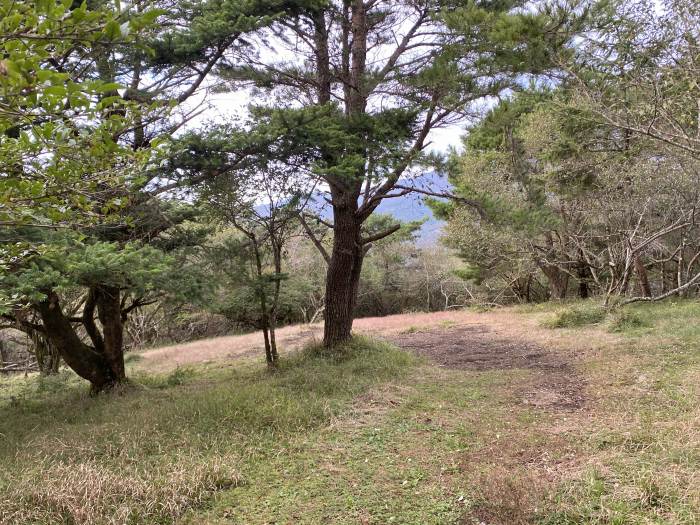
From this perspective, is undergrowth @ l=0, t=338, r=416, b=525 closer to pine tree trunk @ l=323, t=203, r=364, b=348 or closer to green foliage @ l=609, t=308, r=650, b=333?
pine tree trunk @ l=323, t=203, r=364, b=348

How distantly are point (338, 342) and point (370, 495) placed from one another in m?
5.45

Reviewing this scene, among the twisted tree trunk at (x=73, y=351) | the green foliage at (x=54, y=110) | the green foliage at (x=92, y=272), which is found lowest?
the twisted tree trunk at (x=73, y=351)

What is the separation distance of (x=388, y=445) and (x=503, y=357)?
4.65 meters

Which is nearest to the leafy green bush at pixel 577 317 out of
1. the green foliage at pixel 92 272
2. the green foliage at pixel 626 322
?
the green foliage at pixel 626 322

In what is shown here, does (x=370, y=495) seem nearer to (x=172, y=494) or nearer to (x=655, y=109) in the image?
(x=172, y=494)

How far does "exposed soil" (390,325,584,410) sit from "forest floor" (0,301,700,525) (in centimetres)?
5

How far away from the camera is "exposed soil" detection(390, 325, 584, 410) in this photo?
541 cm

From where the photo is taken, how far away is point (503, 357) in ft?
26.5

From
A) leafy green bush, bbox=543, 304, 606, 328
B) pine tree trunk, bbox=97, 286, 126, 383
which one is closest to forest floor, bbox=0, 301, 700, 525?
pine tree trunk, bbox=97, 286, 126, 383

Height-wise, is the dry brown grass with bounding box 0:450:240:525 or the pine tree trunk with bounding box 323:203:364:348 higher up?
the pine tree trunk with bounding box 323:203:364:348

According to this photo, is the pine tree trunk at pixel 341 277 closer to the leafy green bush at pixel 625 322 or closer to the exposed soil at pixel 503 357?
the exposed soil at pixel 503 357

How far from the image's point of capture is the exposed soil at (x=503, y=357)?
541 cm

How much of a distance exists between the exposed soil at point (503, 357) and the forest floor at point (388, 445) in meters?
0.05

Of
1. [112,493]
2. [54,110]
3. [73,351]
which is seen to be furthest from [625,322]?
[73,351]
